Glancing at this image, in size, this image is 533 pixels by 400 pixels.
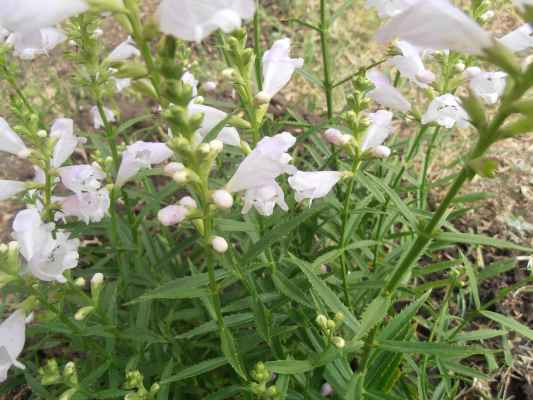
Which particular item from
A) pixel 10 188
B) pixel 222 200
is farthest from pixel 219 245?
pixel 10 188

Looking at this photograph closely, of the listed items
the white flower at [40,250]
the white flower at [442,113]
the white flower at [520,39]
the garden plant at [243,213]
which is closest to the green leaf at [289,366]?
the garden plant at [243,213]

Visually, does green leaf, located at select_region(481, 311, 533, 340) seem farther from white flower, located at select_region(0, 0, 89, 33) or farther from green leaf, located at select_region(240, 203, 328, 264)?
white flower, located at select_region(0, 0, 89, 33)

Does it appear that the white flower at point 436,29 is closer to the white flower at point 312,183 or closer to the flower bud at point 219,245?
the flower bud at point 219,245

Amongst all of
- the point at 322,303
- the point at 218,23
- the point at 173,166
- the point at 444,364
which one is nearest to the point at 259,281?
the point at 322,303

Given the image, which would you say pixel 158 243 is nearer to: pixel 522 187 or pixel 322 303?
→ pixel 322 303

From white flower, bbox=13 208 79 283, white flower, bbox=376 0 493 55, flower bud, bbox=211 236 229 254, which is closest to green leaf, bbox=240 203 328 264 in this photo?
flower bud, bbox=211 236 229 254

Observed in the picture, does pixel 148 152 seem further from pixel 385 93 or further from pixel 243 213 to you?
pixel 385 93

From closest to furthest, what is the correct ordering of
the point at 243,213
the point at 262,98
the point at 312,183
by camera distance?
the point at 243,213 → the point at 262,98 → the point at 312,183

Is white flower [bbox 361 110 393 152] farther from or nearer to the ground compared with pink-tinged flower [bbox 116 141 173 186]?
farther from the ground

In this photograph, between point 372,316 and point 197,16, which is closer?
point 197,16
